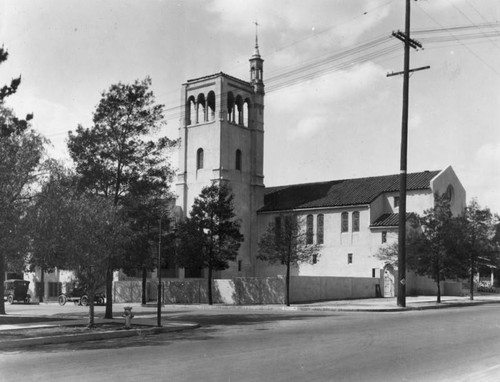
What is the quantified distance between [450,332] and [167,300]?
1435 inches

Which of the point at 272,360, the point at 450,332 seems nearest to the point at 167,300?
the point at 450,332

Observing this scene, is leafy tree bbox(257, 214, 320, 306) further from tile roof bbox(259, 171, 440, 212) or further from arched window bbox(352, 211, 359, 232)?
tile roof bbox(259, 171, 440, 212)

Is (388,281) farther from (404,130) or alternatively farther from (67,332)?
(67,332)

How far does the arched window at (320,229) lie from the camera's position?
59062 mm

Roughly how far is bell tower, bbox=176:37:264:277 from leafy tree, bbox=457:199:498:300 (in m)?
23.5

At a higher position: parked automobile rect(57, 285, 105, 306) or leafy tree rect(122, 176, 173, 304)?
leafy tree rect(122, 176, 173, 304)

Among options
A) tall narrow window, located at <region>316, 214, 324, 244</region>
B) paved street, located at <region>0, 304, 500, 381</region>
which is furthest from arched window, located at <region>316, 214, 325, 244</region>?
paved street, located at <region>0, 304, 500, 381</region>

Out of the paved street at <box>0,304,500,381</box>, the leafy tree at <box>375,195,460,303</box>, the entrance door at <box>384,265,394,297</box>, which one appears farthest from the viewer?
the entrance door at <box>384,265,394,297</box>

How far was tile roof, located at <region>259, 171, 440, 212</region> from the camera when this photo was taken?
5641 centimetres

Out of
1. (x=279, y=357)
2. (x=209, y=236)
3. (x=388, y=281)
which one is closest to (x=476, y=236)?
(x=388, y=281)

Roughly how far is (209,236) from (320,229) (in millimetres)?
16426

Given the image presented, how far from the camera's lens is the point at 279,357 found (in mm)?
13062

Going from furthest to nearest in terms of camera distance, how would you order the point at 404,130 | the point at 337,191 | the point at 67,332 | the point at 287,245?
the point at 337,191
the point at 287,245
the point at 404,130
the point at 67,332

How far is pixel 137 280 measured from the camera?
56.2 m
